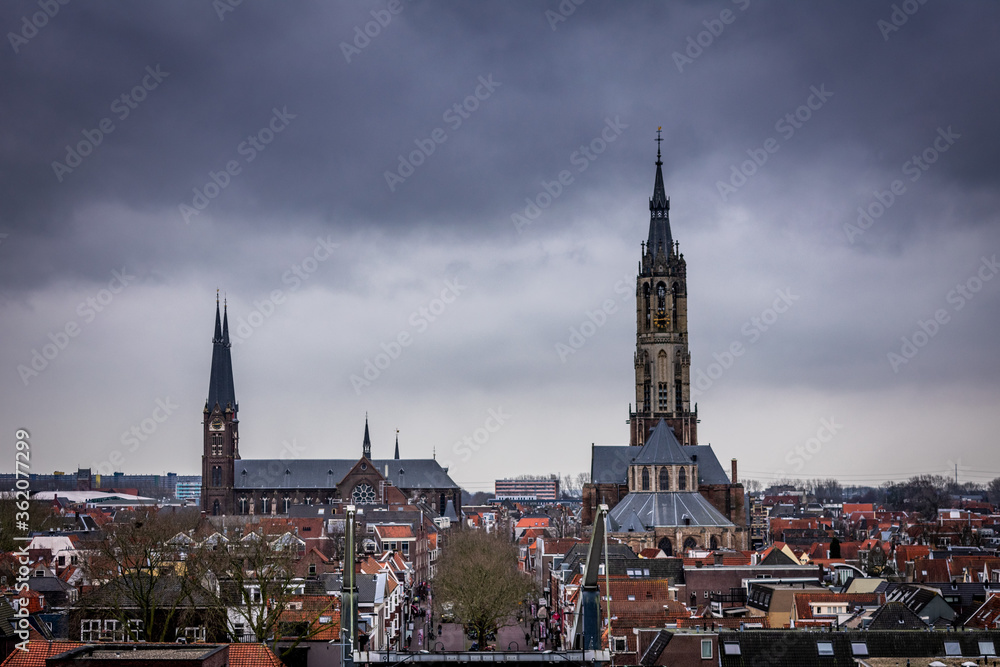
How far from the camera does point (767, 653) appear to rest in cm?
4525

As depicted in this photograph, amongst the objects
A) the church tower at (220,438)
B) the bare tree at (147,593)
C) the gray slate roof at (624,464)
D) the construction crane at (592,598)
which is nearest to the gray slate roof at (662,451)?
the gray slate roof at (624,464)

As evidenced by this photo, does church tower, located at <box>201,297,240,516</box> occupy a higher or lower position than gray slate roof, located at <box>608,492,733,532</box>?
higher

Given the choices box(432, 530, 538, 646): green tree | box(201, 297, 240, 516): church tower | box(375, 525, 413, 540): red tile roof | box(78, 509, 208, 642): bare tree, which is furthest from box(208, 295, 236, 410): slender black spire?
box(78, 509, 208, 642): bare tree

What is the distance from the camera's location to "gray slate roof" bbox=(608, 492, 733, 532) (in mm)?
116225

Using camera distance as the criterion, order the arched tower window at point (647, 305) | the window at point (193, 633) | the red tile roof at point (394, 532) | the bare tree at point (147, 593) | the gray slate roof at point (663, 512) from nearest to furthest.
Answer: the bare tree at point (147, 593) < the window at point (193, 633) < the red tile roof at point (394, 532) < the gray slate roof at point (663, 512) < the arched tower window at point (647, 305)

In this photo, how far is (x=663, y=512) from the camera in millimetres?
117750

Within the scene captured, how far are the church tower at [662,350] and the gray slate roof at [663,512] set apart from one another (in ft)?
44.6

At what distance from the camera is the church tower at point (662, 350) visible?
5310 inches

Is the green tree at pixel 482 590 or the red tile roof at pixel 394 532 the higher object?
the red tile roof at pixel 394 532

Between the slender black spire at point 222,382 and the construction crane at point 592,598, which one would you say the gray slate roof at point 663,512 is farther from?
the construction crane at point 592,598

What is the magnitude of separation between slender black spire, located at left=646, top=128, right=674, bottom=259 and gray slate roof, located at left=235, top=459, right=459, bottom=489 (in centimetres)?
5037

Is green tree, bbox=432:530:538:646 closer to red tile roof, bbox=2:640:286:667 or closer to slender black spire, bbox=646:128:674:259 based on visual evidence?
red tile roof, bbox=2:640:286:667

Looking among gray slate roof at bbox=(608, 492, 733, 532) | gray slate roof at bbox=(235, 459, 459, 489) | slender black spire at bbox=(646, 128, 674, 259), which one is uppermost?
slender black spire at bbox=(646, 128, 674, 259)

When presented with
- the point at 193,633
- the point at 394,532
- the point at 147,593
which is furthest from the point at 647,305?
the point at 147,593
